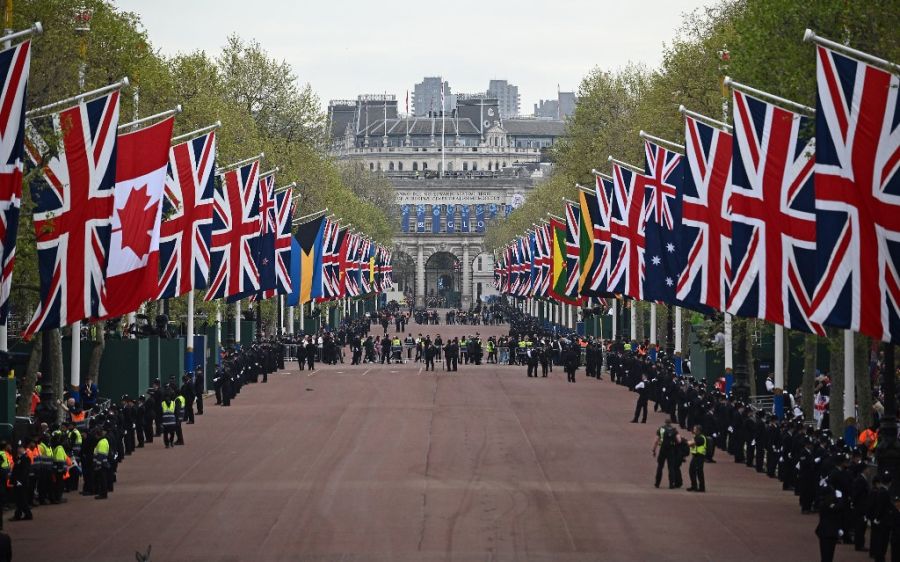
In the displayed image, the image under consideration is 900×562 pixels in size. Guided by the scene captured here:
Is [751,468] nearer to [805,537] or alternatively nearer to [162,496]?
[805,537]

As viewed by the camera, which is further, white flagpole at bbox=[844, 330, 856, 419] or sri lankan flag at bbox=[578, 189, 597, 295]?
sri lankan flag at bbox=[578, 189, 597, 295]

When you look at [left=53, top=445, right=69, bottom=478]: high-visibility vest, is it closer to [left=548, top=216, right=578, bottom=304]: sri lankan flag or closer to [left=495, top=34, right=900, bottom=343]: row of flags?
[left=495, top=34, right=900, bottom=343]: row of flags

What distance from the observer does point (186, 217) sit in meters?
44.1

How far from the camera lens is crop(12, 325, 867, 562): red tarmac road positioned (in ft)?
82.9

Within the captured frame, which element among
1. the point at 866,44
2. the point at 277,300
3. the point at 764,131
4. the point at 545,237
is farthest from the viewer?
the point at 545,237

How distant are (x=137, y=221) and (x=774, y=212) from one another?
40.3 feet

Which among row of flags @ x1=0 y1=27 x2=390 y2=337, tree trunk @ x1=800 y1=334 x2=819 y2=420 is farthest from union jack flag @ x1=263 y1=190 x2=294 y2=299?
tree trunk @ x1=800 y1=334 x2=819 y2=420

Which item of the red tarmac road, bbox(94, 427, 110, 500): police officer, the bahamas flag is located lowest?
the red tarmac road

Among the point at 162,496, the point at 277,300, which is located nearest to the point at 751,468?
the point at 162,496

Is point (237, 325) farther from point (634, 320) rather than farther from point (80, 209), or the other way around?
point (80, 209)

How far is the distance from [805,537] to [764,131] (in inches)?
273

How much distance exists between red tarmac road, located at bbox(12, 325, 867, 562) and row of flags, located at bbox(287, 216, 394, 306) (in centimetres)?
2194

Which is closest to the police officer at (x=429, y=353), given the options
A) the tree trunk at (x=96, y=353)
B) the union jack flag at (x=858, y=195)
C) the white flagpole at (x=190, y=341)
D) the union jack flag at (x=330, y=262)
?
the union jack flag at (x=330, y=262)

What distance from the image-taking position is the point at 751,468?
36906 mm
